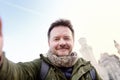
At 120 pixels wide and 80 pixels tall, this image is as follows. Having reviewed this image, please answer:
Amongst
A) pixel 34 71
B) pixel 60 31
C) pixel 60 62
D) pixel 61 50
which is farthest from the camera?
pixel 60 31

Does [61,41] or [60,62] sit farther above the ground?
[61,41]

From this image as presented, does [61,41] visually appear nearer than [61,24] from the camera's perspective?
Yes

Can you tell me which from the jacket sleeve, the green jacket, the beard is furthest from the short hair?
the jacket sleeve

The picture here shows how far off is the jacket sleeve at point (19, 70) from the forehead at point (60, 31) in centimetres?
61

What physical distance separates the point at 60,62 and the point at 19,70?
2.37 ft

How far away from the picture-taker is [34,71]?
340 centimetres

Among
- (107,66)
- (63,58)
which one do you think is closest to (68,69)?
(63,58)

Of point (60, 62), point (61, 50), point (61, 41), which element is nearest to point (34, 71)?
point (60, 62)

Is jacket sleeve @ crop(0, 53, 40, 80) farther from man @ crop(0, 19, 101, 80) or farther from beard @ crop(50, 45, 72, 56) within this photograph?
beard @ crop(50, 45, 72, 56)

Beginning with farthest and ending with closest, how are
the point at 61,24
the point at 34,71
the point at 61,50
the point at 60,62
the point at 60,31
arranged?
the point at 61,24, the point at 60,31, the point at 61,50, the point at 60,62, the point at 34,71

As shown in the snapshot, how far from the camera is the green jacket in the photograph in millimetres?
2765

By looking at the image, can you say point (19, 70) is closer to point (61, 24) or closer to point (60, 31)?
point (60, 31)

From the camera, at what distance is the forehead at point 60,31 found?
3845mm

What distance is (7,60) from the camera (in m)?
2.73
